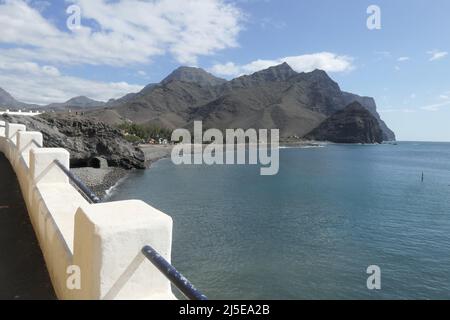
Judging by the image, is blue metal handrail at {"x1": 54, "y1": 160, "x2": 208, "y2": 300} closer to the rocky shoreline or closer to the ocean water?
the ocean water

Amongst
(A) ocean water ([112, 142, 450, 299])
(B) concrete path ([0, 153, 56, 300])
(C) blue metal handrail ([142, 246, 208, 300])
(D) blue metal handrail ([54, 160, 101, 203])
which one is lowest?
(A) ocean water ([112, 142, 450, 299])

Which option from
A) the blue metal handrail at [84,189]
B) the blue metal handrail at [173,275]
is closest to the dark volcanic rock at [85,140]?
the blue metal handrail at [84,189]

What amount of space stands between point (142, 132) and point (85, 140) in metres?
83.6

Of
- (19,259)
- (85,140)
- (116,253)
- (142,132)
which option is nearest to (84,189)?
(19,259)

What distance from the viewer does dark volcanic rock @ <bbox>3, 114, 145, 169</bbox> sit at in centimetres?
5766

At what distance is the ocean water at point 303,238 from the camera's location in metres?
21.1

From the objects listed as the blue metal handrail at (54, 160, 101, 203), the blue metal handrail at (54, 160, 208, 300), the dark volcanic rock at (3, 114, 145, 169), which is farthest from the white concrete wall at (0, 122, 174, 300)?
the dark volcanic rock at (3, 114, 145, 169)

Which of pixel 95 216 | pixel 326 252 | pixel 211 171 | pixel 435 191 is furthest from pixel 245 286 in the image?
pixel 211 171

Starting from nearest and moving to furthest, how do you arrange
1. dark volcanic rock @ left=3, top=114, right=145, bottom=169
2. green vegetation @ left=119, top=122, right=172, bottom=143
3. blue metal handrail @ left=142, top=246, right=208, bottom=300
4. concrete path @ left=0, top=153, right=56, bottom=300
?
blue metal handrail @ left=142, top=246, right=208, bottom=300
concrete path @ left=0, top=153, right=56, bottom=300
dark volcanic rock @ left=3, top=114, right=145, bottom=169
green vegetation @ left=119, top=122, right=172, bottom=143

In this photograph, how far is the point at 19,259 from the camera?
606 cm

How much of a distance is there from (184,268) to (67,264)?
18.8 metres

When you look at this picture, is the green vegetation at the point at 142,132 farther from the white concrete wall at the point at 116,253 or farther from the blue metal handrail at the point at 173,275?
the blue metal handrail at the point at 173,275

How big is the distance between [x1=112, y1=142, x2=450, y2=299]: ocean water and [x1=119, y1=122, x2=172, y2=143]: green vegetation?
85659mm

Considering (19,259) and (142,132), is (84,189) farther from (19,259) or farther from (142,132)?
(142,132)
